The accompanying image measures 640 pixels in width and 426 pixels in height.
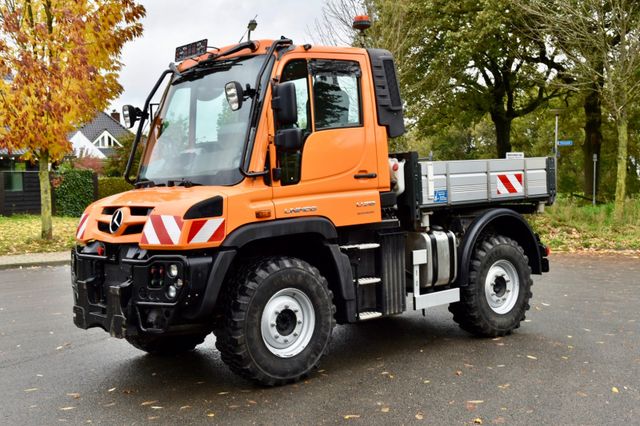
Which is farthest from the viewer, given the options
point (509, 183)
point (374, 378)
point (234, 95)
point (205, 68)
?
point (509, 183)

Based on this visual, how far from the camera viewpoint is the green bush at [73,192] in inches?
1077

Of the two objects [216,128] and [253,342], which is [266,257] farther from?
[216,128]

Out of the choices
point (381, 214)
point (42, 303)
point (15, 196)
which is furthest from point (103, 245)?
point (15, 196)

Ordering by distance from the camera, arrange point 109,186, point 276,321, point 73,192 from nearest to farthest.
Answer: point 276,321 → point 73,192 → point 109,186

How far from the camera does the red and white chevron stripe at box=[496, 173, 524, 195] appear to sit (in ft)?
24.7

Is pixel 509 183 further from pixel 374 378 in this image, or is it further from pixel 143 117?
pixel 143 117

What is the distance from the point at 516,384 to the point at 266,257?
2.22 meters

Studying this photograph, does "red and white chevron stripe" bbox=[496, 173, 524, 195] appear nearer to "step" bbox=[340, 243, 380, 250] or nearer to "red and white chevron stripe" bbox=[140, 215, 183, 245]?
"step" bbox=[340, 243, 380, 250]

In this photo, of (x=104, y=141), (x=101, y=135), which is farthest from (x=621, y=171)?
(x=104, y=141)

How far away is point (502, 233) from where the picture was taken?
7.86 meters

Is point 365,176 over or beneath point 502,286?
over

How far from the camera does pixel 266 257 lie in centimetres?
570

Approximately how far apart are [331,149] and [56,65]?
12516 mm

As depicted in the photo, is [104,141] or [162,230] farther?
[104,141]
